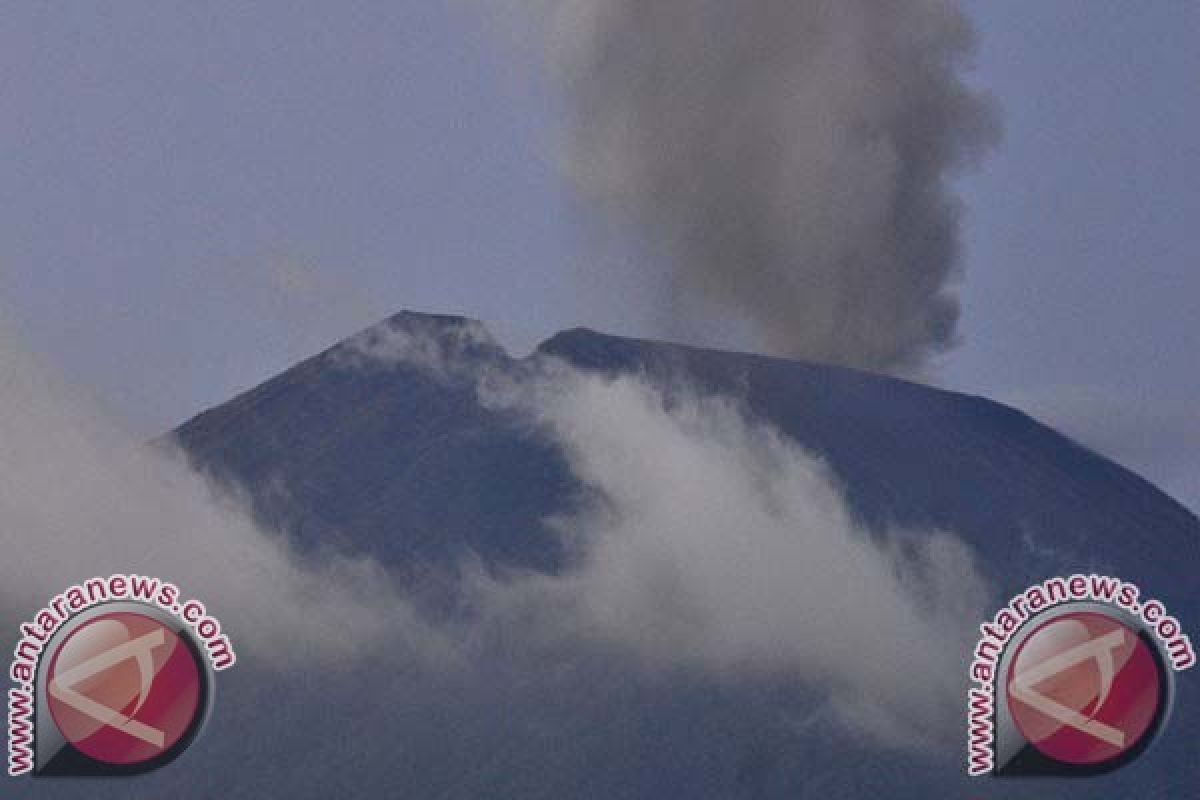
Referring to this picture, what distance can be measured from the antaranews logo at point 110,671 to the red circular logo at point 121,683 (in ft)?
0.11

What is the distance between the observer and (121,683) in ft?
257

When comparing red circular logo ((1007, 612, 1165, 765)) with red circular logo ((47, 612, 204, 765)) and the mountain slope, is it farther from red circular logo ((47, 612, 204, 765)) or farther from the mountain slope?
red circular logo ((47, 612, 204, 765))

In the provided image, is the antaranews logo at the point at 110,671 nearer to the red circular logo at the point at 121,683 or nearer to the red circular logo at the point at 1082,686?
the red circular logo at the point at 121,683

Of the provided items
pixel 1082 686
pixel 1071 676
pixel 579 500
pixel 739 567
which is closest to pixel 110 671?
pixel 579 500


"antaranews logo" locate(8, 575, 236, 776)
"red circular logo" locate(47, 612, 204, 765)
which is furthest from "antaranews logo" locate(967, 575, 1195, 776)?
"red circular logo" locate(47, 612, 204, 765)

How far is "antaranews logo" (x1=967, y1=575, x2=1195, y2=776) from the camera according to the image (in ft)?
269

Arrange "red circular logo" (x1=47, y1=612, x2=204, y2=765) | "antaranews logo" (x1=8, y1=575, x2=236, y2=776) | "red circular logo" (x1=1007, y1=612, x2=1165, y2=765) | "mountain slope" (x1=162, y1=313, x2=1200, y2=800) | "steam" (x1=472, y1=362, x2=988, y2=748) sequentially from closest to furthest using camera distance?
"antaranews logo" (x1=8, y1=575, x2=236, y2=776), "red circular logo" (x1=47, y1=612, x2=204, y2=765), "red circular logo" (x1=1007, y1=612, x2=1165, y2=765), "mountain slope" (x1=162, y1=313, x2=1200, y2=800), "steam" (x1=472, y1=362, x2=988, y2=748)

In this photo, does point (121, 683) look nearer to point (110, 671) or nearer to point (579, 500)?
point (110, 671)

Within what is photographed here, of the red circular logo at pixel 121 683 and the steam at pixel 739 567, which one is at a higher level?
the steam at pixel 739 567

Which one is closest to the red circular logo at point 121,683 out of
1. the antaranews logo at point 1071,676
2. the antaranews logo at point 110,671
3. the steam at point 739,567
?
the antaranews logo at point 110,671

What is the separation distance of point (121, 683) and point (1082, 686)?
3363cm

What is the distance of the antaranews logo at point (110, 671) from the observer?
78.0 meters

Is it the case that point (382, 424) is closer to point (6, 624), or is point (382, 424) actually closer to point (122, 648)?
point (6, 624)

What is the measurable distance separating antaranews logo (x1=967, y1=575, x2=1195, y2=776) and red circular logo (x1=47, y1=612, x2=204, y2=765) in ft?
91.5
